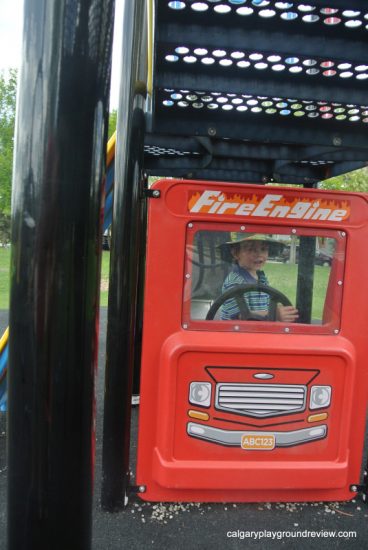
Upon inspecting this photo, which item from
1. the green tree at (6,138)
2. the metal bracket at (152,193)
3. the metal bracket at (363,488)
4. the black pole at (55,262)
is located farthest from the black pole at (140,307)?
the green tree at (6,138)

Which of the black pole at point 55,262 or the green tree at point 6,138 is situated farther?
the green tree at point 6,138

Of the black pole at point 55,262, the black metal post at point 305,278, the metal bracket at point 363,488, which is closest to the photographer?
the black pole at point 55,262

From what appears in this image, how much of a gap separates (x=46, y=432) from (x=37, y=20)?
1.53 feet

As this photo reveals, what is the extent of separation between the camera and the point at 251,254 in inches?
82.7

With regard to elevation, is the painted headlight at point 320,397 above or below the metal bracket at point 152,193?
below

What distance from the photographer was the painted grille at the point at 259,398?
6.81 ft

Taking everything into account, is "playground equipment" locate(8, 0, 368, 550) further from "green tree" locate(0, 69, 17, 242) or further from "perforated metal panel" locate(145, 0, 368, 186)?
"green tree" locate(0, 69, 17, 242)

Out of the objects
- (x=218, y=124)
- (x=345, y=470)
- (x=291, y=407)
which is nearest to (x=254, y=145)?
(x=218, y=124)

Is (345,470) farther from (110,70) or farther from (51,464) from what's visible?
Result: (110,70)

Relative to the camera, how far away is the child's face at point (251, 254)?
6.86 ft

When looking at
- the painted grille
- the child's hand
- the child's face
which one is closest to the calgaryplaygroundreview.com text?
the painted grille

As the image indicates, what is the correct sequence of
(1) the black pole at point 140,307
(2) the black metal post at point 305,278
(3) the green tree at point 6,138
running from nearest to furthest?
1. (2) the black metal post at point 305,278
2. (1) the black pole at point 140,307
3. (3) the green tree at point 6,138

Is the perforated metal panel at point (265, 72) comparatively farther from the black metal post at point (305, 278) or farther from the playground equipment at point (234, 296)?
the black metal post at point (305, 278)

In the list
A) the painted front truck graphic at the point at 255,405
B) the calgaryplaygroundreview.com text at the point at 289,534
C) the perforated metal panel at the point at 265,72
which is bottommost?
the calgaryplaygroundreview.com text at the point at 289,534
